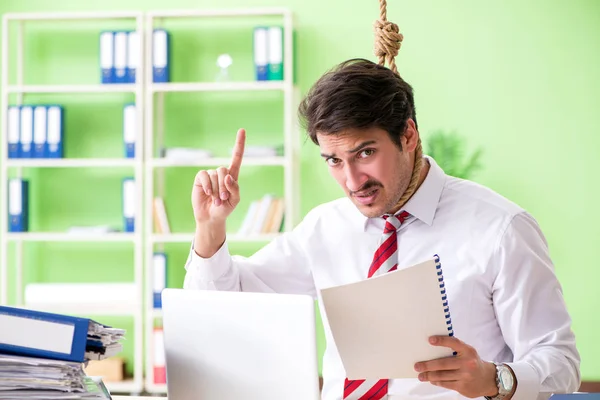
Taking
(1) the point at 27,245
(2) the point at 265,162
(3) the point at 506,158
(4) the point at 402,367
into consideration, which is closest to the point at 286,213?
(2) the point at 265,162

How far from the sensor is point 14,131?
4.27 m

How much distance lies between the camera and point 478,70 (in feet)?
14.4

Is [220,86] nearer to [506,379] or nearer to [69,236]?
[69,236]

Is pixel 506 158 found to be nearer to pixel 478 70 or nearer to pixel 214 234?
pixel 478 70

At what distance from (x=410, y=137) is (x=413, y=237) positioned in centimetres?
23

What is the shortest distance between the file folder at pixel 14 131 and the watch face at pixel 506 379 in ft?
11.1

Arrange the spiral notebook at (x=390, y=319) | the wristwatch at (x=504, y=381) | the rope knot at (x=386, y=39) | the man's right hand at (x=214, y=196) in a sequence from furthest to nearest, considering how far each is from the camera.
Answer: the rope knot at (x=386, y=39) → the man's right hand at (x=214, y=196) → the wristwatch at (x=504, y=381) → the spiral notebook at (x=390, y=319)

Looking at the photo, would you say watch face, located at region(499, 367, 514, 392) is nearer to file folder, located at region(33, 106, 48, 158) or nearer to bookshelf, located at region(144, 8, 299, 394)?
bookshelf, located at region(144, 8, 299, 394)

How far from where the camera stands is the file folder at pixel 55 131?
4266mm

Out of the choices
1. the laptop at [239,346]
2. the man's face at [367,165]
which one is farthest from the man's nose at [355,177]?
the laptop at [239,346]

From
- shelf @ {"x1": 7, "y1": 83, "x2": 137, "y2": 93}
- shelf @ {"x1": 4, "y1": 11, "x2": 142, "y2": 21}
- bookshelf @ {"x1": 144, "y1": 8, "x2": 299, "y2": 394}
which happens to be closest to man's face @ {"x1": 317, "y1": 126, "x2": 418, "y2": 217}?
bookshelf @ {"x1": 144, "y1": 8, "x2": 299, "y2": 394}

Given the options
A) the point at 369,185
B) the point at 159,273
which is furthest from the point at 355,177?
the point at 159,273

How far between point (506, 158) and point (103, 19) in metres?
2.31

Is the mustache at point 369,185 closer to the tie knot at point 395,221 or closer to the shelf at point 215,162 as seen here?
the tie knot at point 395,221
